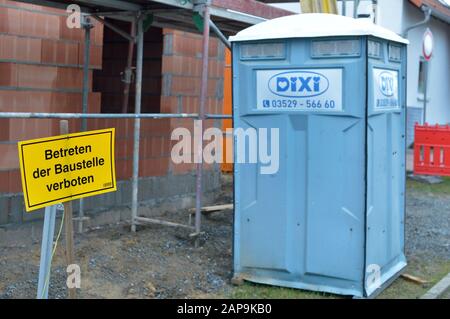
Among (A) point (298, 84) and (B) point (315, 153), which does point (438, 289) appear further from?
(A) point (298, 84)

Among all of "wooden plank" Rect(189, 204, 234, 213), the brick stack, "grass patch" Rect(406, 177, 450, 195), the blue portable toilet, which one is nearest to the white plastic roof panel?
the blue portable toilet

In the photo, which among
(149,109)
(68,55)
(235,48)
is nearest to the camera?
(235,48)

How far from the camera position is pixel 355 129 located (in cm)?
537

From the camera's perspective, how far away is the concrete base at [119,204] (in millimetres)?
6406

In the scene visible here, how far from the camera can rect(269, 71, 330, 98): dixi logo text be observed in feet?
17.8

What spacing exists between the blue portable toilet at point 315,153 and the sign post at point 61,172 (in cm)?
168

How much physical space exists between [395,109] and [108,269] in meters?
3.06

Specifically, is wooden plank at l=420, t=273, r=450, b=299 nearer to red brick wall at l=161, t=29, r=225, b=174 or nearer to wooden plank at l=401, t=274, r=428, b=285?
wooden plank at l=401, t=274, r=428, b=285

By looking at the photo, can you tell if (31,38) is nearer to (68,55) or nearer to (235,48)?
(68,55)

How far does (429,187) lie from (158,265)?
24.5ft

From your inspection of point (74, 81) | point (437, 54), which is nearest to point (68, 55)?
point (74, 81)

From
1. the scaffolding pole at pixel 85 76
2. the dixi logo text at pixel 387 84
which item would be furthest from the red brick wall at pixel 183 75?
the dixi logo text at pixel 387 84

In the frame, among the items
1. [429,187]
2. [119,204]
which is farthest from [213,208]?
[429,187]

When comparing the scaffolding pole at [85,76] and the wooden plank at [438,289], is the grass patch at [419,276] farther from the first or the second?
the scaffolding pole at [85,76]
